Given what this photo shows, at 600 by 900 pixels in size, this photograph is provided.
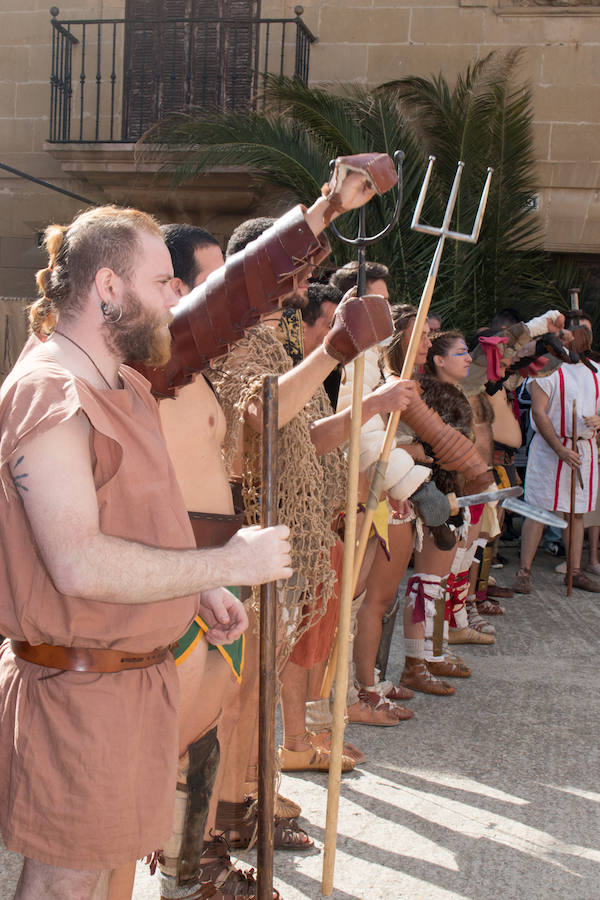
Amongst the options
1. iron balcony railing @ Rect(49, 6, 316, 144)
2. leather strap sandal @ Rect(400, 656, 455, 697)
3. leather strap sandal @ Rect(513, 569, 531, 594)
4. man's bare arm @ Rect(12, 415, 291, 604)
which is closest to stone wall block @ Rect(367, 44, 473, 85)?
iron balcony railing @ Rect(49, 6, 316, 144)

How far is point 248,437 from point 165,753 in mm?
1058

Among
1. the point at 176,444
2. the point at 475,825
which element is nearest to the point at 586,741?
the point at 475,825

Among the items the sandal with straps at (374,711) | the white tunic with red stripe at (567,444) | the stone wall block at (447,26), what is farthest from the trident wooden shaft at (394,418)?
Answer: the stone wall block at (447,26)

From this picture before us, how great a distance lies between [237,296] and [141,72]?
8914 millimetres

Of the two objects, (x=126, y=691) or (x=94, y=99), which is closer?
(x=126, y=691)

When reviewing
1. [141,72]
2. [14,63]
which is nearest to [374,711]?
[141,72]

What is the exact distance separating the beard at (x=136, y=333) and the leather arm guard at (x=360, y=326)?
25.3 inches

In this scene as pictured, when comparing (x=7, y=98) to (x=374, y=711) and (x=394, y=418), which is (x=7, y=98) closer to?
(x=374, y=711)

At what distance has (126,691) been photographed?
1.65m

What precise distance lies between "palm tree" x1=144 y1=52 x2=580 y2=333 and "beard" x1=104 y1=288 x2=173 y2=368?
241 inches

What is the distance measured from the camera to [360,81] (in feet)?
31.2

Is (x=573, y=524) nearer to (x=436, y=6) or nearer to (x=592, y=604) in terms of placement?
(x=592, y=604)

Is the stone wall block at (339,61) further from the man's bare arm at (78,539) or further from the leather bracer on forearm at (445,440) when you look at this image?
the man's bare arm at (78,539)

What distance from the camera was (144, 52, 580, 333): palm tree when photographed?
26.5 feet
